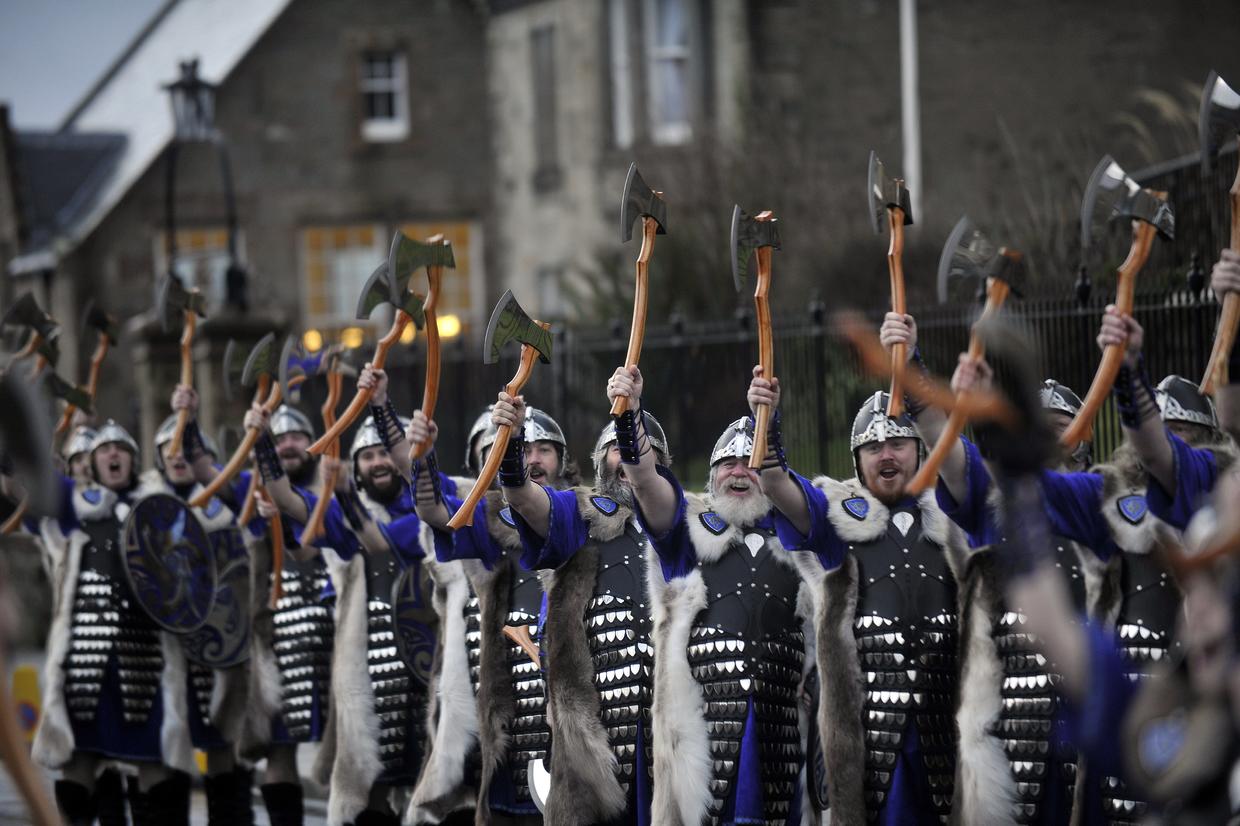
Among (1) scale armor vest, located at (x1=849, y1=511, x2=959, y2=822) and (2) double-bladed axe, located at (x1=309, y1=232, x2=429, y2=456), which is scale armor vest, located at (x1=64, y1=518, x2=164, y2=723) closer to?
(2) double-bladed axe, located at (x1=309, y1=232, x2=429, y2=456)

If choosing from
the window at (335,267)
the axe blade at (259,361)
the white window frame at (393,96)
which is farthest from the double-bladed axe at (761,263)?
the white window frame at (393,96)

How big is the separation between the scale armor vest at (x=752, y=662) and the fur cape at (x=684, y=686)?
3 centimetres

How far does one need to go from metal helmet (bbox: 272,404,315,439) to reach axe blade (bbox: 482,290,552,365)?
3078mm

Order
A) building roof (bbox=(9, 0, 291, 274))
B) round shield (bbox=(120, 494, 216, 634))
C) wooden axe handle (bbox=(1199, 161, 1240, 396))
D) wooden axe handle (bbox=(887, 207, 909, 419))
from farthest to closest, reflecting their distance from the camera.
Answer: building roof (bbox=(9, 0, 291, 274)) < round shield (bbox=(120, 494, 216, 634)) < wooden axe handle (bbox=(887, 207, 909, 419)) < wooden axe handle (bbox=(1199, 161, 1240, 396))

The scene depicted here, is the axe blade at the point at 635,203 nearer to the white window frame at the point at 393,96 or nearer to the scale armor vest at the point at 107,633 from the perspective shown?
the scale armor vest at the point at 107,633

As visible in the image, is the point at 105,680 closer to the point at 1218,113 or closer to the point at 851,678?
the point at 851,678

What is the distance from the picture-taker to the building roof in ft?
84.6

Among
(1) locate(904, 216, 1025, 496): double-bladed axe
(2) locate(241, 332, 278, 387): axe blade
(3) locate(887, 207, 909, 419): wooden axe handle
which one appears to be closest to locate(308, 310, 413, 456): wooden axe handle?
(2) locate(241, 332, 278, 387): axe blade

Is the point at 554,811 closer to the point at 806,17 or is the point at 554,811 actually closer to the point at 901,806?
the point at 901,806

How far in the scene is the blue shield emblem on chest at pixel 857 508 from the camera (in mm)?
6566

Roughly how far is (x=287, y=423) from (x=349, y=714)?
1.66 m

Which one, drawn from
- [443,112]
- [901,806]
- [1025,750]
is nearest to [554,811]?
[901,806]

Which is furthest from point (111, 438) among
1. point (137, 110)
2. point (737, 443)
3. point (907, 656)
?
point (137, 110)

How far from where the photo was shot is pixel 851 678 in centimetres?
648
